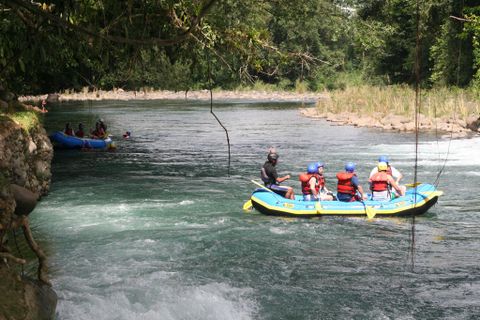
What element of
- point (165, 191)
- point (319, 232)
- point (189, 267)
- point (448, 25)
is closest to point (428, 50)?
point (448, 25)

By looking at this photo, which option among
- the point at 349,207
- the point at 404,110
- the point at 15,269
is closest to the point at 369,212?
the point at 349,207

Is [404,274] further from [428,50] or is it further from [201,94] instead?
[201,94]

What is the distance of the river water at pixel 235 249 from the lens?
7668 mm

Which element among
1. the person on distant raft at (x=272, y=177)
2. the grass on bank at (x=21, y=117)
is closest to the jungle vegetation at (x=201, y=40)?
the grass on bank at (x=21, y=117)

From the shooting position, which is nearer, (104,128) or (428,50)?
(104,128)

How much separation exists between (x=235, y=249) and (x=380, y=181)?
3.82m

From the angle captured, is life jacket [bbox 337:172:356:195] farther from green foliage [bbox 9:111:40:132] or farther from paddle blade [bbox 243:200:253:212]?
green foliage [bbox 9:111:40:132]

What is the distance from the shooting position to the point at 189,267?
9156 mm

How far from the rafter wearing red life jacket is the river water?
80 centimetres

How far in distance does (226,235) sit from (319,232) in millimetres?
1621

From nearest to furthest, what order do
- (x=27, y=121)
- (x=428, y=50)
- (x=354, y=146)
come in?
(x=27, y=121)
(x=354, y=146)
(x=428, y=50)

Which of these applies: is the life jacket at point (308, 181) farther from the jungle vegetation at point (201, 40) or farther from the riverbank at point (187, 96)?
the riverbank at point (187, 96)

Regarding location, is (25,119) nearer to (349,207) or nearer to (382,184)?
(349,207)

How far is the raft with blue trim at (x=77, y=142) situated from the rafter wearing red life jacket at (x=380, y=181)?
12.8 meters
